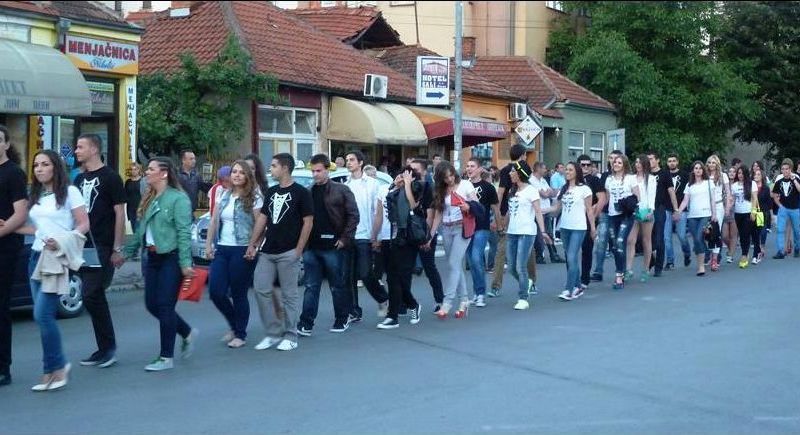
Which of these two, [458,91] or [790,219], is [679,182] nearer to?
[790,219]

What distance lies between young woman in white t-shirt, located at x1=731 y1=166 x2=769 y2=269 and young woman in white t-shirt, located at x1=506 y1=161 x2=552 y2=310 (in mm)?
6632

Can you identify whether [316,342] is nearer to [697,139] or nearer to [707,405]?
[707,405]

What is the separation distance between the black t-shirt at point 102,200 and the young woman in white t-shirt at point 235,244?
126cm

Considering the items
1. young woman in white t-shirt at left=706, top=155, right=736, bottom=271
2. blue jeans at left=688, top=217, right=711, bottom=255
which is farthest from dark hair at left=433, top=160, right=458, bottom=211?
young woman in white t-shirt at left=706, top=155, right=736, bottom=271

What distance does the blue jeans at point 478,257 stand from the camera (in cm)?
1237

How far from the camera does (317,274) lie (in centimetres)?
1002

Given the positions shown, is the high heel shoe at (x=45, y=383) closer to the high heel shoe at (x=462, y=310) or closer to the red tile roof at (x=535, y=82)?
the high heel shoe at (x=462, y=310)

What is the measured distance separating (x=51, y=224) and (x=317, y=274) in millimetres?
2926

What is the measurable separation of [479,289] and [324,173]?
3.29m

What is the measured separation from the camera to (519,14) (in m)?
37.5

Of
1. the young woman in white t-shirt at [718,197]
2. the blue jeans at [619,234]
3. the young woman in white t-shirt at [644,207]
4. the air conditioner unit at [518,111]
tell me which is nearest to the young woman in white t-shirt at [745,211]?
the young woman in white t-shirt at [718,197]

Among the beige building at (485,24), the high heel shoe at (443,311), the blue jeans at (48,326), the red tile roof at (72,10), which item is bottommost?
the high heel shoe at (443,311)

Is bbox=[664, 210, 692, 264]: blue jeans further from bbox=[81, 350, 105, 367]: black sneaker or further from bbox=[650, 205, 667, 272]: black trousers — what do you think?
bbox=[81, 350, 105, 367]: black sneaker

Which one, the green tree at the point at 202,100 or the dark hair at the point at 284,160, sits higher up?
the green tree at the point at 202,100
